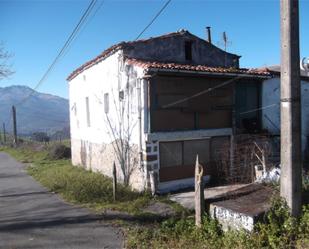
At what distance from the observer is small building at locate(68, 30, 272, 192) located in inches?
451

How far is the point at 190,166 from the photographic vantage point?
12.3 m

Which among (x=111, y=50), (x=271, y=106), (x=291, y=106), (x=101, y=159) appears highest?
(x=111, y=50)

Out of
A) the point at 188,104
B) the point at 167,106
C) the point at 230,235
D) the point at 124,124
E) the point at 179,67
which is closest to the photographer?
the point at 230,235

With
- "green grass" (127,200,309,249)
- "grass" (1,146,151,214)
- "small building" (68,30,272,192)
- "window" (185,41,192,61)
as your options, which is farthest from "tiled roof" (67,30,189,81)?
"green grass" (127,200,309,249)

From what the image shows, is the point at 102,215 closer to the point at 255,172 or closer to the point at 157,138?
the point at 157,138

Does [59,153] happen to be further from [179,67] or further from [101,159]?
[179,67]

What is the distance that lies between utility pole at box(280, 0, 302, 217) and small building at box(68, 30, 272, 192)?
5.34 m

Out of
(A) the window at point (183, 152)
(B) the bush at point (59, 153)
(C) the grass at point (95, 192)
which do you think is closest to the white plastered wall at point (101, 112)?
(C) the grass at point (95, 192)

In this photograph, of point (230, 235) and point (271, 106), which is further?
point (271, 106)

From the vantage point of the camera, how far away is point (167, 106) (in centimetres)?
1170

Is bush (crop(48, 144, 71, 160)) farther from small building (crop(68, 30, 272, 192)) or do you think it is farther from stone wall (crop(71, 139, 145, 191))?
small building (crop(68, 30, 272, 192))

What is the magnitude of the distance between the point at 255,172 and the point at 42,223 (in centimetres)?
687

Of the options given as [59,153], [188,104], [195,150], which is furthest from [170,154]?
[59,153]

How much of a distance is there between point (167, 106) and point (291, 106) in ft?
19.5
